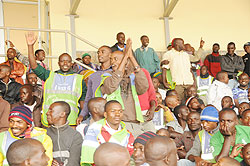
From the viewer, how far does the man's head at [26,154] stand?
2.67 metres

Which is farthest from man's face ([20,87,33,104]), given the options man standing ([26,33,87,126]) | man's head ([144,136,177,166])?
man's head ([144,136,177,166])

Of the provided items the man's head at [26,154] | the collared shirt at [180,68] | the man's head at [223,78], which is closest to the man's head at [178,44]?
the collared shirt at [180,68]

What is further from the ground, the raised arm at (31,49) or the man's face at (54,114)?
the raised arm at (31,49)

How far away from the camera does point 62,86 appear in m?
5.15

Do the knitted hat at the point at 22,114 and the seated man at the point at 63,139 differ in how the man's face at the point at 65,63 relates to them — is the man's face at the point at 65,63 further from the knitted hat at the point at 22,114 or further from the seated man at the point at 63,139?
the knitted hat at the point at 22,114

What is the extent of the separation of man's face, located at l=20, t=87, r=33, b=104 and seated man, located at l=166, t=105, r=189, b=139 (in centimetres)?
213

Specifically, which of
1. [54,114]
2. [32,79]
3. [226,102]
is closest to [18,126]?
[54,114]

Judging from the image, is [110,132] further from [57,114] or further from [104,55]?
[104,55]

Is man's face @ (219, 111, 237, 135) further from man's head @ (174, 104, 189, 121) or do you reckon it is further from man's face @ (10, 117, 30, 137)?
man's face @ (10, 117, 30, 137)

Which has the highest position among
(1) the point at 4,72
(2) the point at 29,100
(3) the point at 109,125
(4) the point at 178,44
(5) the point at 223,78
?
(4) the point at 178,44

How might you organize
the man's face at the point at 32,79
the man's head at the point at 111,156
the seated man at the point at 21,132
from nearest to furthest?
the man's head at the point at 111,156
the seated man at the point at 21,132
the man's face at the point at 32,79

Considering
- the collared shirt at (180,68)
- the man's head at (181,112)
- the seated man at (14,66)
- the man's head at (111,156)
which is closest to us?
the man's head at (111,156)

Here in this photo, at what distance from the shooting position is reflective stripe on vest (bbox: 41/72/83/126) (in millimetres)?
5066

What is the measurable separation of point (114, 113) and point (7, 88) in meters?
2.77
